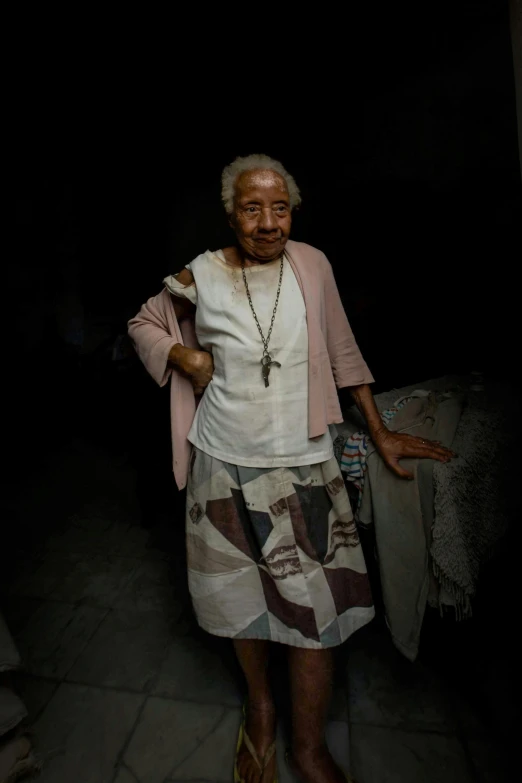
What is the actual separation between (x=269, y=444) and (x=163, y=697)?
4.02 feet

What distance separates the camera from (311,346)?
4.25ft

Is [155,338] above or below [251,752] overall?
above

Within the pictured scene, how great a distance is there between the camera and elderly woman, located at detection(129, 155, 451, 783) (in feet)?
4.21

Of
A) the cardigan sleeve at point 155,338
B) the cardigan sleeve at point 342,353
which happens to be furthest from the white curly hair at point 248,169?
the cardigan sleeve at point 155,338

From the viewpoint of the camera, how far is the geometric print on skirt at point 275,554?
133cm

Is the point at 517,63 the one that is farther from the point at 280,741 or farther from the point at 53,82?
the point at 53,82

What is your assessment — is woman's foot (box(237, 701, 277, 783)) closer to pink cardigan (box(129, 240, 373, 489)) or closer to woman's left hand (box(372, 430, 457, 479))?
pink cardigan (box(129, 240, 373, 489))

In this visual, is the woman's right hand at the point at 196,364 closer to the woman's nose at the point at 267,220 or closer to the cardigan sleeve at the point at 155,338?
the cardigan sleeve at the point at 155,338

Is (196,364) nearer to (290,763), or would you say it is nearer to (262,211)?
(262,211)

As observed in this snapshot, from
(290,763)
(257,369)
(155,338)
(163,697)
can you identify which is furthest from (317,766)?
(155,338)

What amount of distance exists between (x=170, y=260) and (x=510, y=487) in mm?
3703

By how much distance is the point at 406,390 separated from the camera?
2059mm

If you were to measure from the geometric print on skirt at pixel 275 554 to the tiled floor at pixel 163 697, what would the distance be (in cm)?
52

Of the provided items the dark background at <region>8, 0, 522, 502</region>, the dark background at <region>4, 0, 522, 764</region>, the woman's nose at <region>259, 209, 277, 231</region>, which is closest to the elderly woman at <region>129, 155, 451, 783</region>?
the woman's nose at <region>259, 209, 277, 231</region>
